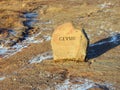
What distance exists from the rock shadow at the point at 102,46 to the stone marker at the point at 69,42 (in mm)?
900

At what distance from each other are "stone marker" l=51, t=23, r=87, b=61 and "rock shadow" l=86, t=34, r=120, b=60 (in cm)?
90

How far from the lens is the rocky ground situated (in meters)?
14.3

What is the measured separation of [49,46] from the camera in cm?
1864

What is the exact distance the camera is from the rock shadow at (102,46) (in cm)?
1695

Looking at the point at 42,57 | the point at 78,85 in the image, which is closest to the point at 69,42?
the point at 42,57

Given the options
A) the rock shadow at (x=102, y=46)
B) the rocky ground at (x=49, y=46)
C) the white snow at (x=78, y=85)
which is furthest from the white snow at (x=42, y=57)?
the white snow at (x=78, y=85)

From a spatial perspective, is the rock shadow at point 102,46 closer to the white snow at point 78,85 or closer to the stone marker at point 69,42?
the stone marker at point 69,42

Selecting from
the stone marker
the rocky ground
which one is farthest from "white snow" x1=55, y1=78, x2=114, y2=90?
the stone marker

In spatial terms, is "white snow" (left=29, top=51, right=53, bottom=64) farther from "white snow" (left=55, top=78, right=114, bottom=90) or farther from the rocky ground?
"white snow" (left=55, top=78, right=114, bottom=90)

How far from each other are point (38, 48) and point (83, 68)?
3728 millimetres

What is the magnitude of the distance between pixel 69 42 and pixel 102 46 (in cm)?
288

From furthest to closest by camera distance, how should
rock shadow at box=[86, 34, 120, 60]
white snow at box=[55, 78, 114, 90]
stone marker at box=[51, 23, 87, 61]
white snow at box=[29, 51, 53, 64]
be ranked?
rock shadow at box=[86, 34, 120, 60], white snow at box=[29, 51, 53, 64], stone marker at box=[51, 23, 87, 61], white snow at box=[55, 78, 114, 90]

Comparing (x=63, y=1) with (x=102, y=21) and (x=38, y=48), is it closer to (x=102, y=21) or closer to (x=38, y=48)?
(x=102, y=21)

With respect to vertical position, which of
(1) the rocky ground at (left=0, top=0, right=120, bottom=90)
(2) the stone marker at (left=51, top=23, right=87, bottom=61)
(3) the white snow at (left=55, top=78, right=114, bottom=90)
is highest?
(2) the stone marker at (left=51, top=23, right=87, bottom=61)
